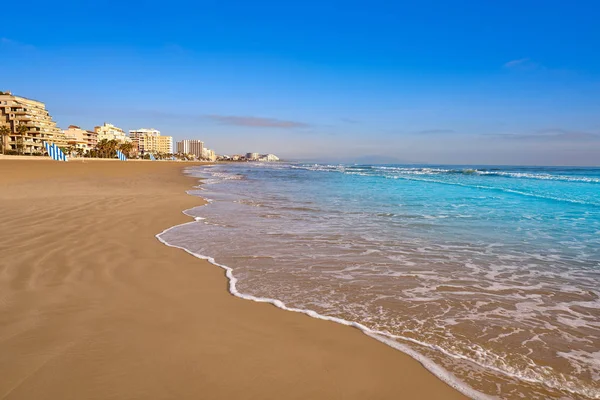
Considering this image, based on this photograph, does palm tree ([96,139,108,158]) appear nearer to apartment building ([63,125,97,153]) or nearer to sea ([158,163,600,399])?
apartment building ([63,125,97,153])

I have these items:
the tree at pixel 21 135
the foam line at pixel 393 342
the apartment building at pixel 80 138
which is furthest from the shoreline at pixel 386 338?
the apartment building at pixel 80 138

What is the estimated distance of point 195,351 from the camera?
9.15 feet

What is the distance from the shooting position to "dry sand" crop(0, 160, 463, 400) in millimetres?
2359

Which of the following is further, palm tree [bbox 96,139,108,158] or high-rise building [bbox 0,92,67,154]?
palm tree [bbox 96,139,108,158]

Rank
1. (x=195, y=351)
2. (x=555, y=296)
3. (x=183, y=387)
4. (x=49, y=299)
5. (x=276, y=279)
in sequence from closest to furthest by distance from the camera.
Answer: (x=183, y=387)
(x=195, y=351)
(x=49, y=299)
(x=555, y=296)
(x=276, y=279)

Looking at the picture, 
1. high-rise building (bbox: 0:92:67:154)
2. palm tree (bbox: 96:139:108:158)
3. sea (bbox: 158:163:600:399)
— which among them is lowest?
sea (bbox: 158:163:600:399)

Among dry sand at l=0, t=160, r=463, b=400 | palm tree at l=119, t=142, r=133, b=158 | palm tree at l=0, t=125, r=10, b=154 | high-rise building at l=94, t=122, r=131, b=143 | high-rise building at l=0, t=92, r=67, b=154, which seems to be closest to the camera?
dry sand at l=0, t=160, r=463, b=400

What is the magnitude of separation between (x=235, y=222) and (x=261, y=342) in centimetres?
612

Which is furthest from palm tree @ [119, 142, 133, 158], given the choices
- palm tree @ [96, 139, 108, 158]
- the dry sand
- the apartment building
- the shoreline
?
the shoreline

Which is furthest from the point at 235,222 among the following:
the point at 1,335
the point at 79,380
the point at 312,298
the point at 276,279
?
the point at 79,380

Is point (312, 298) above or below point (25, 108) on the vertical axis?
below

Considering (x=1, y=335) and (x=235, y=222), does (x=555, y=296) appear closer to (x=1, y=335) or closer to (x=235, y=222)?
(x=1, y=335)

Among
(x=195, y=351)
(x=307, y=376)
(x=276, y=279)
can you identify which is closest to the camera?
(x=307, y=376)

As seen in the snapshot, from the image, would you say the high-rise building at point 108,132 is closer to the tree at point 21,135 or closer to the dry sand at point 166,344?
the tree at point 21,135
